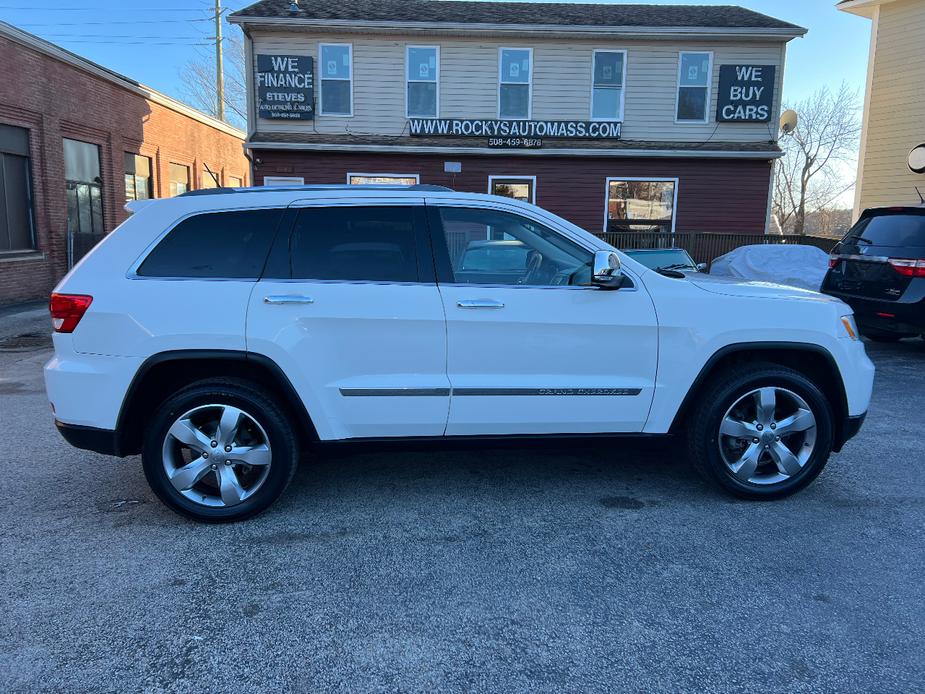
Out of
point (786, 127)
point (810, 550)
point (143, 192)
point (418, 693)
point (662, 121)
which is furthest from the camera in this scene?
point (143, 192)

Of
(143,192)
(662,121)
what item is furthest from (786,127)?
(143,192)

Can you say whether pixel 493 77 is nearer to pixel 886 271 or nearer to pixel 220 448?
pixel 886 271

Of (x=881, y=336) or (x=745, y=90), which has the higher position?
(x=745, y=90)

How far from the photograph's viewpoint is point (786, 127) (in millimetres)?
17812

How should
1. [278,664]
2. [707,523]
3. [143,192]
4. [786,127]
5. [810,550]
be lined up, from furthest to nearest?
[143,192] → [786,127] → [707,523] → [810,550] → [278,664]

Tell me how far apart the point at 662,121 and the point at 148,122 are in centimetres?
1413

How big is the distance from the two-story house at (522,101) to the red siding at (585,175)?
0.04 metres

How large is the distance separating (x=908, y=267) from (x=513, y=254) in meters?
6.19

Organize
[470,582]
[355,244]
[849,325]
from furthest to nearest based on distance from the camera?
1. [849,325]
2. [355,244]
3. [470,582]

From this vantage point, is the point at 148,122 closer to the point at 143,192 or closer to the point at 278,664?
the point at 143,192

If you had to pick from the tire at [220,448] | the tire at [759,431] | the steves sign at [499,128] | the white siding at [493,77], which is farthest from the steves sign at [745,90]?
the tire at [220,448]

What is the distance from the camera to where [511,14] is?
659 inches

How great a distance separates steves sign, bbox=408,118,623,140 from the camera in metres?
16.4

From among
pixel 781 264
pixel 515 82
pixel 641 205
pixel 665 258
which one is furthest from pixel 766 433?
pixel 515 82
